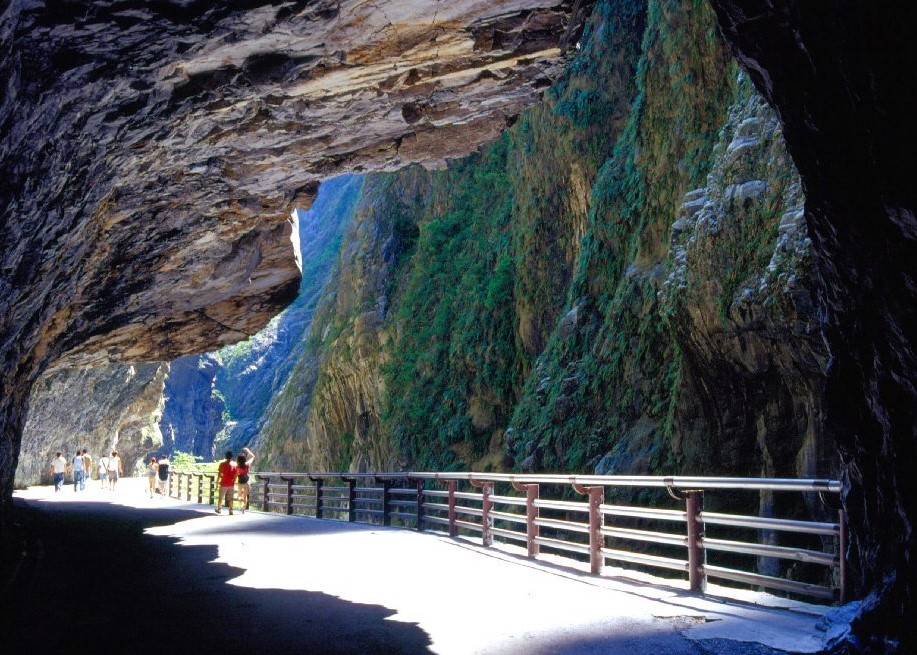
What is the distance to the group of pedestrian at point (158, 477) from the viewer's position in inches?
A: 1336

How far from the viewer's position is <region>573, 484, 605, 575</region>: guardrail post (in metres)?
9.19

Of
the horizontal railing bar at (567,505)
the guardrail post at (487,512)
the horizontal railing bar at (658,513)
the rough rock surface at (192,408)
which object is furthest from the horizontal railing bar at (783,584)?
the rough rock surface at (192,408)

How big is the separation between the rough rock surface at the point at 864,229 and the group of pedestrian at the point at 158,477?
30789 millimetres

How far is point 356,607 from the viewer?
794 cm

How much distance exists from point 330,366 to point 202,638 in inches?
1376

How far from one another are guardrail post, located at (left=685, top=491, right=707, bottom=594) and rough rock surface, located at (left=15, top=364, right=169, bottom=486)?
32315 millimetres

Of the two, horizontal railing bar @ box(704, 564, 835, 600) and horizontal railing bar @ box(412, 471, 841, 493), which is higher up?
horizontal railing bar @ box(412, 471, 841, 493)

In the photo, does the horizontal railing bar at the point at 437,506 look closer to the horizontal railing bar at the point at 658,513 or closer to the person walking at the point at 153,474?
the horizontal railing bar at the point at 658,513

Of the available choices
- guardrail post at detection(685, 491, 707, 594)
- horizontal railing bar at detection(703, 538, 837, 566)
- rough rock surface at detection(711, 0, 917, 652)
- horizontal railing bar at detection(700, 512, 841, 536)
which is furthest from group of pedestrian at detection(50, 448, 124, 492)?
rough rock surface at detection(711, 0, 917, 652)

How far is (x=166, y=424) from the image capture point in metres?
99.2

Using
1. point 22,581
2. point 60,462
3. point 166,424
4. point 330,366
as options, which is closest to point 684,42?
point 22,581

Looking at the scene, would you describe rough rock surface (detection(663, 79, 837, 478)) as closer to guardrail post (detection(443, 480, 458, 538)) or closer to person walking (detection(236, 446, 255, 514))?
guardrail post (detection(443, 480, 458, 538))

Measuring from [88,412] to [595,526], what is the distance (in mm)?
44279

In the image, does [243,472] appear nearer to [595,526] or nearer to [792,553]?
[595,526]
